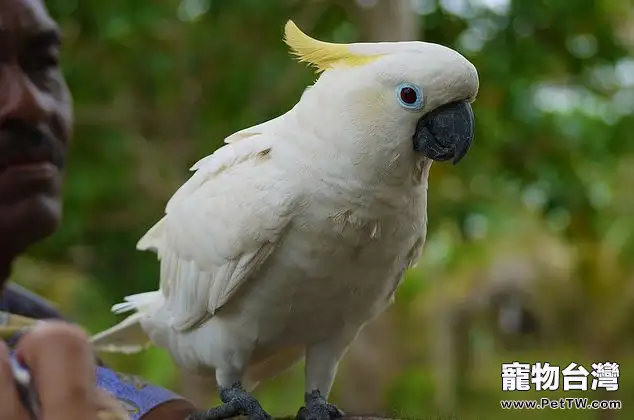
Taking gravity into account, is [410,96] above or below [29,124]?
below

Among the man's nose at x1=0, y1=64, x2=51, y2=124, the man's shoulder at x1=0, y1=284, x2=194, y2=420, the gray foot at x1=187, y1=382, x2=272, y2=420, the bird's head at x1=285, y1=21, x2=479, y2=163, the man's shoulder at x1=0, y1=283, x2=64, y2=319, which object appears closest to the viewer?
the bird's head at x1=285, y1=21, x2=479, y2=163

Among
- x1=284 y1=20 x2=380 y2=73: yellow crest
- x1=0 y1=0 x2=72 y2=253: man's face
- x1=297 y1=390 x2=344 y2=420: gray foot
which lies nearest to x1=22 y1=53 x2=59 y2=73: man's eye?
x1=0 y1=0 x2=72 y2=253: man's face

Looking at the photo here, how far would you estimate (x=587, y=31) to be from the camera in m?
2.01

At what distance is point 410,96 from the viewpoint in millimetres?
756

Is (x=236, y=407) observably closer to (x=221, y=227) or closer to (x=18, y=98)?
(x=221, y=227)

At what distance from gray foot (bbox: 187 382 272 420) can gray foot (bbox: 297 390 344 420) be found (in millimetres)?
54

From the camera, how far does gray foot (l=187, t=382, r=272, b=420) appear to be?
2.83 ft

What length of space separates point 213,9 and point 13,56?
69 cm

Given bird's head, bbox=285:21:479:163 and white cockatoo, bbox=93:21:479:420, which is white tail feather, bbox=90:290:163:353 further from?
bird's head, bbox=285:21:479:163

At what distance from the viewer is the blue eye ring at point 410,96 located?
0.75 metres

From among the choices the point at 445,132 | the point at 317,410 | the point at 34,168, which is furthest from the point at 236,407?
the point at 34,168

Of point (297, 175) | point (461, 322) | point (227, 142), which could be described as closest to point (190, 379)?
point (227, 142)

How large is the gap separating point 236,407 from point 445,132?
0.39m

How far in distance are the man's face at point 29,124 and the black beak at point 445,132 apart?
717 millimetres
